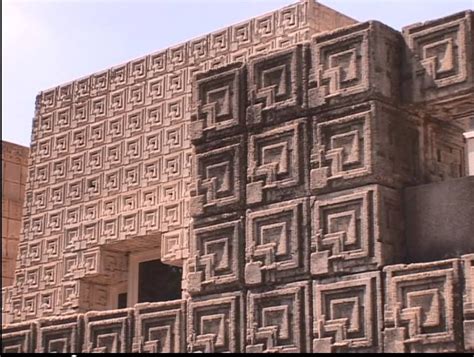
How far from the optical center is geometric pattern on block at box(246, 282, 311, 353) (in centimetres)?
535

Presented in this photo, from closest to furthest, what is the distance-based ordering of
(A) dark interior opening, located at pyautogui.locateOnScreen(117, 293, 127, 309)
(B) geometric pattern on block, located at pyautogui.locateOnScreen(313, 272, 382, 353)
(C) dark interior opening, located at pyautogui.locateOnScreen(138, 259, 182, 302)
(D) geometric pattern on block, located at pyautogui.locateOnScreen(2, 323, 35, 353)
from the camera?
1. (B) geometric pattern on block, located at pyautogui.locateOnScreen(313, 272, 382, 353)
2. (D) geometric pattern on block, located at pyautogui.locateOnScreen(2, 323, 35, 353)
3. (C) dark interior opening, located at pyautogui.locateOnScreen(138, 259, 182, 302)
4. (A) dark interior opening, located at pyautogui.locateOnScreen(117, 293, 127, 309)

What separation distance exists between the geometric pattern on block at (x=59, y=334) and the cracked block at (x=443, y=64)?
2362 millimetres

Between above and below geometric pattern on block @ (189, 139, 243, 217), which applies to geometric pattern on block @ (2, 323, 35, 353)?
below

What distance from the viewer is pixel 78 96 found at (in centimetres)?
1151

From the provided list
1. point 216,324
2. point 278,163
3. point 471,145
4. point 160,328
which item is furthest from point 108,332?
point 471,145

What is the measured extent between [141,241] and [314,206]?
5.42 m

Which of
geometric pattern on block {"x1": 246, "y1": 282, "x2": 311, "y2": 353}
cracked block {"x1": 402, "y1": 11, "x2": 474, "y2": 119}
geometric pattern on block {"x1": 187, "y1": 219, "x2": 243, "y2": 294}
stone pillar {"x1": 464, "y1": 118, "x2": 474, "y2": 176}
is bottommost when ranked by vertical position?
geometric pattern on block {"x1": 246, "y1": 282, "x2": 311, "y2": 353}

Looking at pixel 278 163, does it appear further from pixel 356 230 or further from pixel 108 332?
pixel 108 332

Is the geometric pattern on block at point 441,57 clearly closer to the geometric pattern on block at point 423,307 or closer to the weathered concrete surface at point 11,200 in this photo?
the geometric pattern on block at point 423,307

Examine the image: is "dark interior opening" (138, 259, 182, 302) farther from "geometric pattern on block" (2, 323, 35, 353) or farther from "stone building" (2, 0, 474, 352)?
"stone building" (2, 0, 474, 352)

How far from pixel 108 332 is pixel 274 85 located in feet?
5.51

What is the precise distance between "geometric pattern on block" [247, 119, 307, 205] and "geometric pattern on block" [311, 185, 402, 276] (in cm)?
20

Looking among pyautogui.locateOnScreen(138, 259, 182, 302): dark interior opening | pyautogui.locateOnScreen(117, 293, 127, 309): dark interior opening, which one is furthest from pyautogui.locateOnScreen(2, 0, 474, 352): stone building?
pyautogui.locateOnScreen(117, 293, 127, 309): dark interior opening

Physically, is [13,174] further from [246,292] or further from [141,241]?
[246,292]
